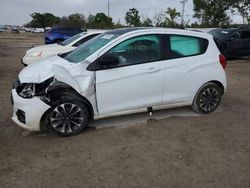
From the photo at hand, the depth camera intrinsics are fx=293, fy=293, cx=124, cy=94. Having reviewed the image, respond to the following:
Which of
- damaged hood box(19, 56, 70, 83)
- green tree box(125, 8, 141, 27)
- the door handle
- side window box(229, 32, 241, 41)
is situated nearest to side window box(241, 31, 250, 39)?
side window box(229, 32, 241, 41)

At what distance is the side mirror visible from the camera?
4684 mm

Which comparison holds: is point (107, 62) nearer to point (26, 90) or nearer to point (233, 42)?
point (26, 90)

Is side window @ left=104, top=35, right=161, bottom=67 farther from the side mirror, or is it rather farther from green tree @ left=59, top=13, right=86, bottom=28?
green tree @ left=59, top=13, right=86, bottom=28

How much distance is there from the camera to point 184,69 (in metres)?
5.29

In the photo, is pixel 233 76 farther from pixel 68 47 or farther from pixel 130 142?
pixel 130 142

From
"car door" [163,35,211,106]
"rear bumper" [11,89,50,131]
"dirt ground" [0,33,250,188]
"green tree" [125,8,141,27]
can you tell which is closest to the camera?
"dirt ground" [0,33,250,188]

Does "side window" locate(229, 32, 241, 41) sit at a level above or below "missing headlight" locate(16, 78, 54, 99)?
above

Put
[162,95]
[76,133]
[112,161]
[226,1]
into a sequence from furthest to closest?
[226,1] < [162,95] < [76,133] < [112,161]

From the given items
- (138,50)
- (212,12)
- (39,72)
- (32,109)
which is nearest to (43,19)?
(212,12)

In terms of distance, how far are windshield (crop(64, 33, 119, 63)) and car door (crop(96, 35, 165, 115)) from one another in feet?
1.04

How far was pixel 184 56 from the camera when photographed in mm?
5344

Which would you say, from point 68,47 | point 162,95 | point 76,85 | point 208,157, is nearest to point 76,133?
point 76,85

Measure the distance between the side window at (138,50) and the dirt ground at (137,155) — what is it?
45.1 inches

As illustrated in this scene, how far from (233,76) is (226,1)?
2900 cm
